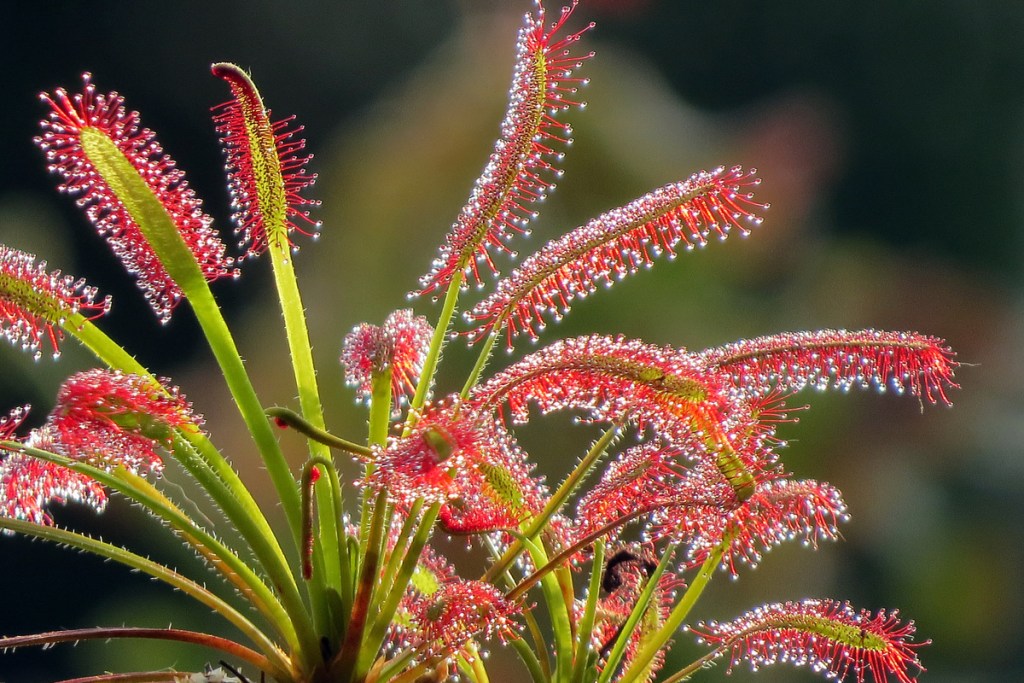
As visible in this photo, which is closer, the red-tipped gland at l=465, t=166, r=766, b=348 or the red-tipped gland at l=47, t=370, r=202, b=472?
the red-tipped gland at l=47, t=370, r=202, b=472

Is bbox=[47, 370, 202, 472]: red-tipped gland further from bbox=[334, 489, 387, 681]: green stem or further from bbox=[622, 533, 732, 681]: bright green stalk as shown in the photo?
bbox=[622, 533, 732, 681]: bright green stalk

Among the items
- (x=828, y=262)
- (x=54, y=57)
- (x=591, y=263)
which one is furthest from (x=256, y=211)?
(x=828, y=262)

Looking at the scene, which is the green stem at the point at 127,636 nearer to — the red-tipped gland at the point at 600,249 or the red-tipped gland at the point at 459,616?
the red-tipped gland at the point at 459,616

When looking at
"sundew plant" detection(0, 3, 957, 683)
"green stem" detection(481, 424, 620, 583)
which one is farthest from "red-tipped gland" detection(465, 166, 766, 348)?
"green stem" detection(481, 424, 620, 583)

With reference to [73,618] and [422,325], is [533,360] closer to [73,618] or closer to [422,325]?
[422,325]

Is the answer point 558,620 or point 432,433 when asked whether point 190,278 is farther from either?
point 558,620

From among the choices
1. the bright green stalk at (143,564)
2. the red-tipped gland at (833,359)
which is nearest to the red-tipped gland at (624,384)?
the red-tipped gland at (833,359)

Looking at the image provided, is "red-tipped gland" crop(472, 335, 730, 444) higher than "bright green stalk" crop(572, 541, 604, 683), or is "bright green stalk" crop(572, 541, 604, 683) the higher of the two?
"red-tipped gland" crop(472, 335, 730, 444)
